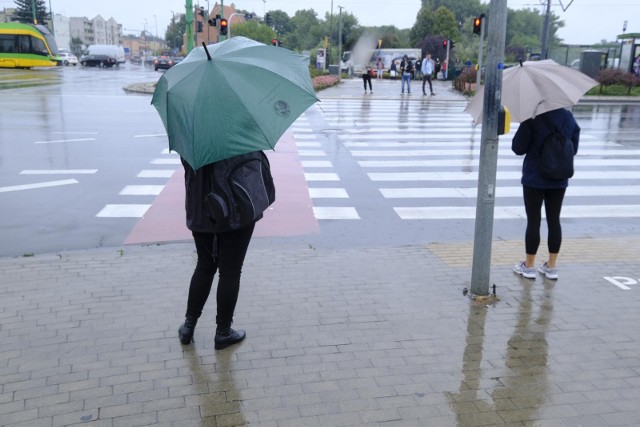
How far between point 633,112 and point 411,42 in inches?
2674

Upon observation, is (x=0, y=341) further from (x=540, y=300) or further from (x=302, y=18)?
(x=302, y=18)

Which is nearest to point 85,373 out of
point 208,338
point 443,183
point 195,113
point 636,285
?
point 208,338

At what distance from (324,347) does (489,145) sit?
2.18m

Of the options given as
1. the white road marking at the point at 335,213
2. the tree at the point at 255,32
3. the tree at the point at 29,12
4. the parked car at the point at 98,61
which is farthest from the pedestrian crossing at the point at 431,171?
A: the tree at the point at 29,12

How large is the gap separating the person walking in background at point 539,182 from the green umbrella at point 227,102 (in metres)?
2.34

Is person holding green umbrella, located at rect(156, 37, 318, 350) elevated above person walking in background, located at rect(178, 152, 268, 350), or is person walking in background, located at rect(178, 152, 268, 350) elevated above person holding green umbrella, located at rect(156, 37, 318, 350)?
person holding green umbrella, located at rect(156, 37, 318, 350)

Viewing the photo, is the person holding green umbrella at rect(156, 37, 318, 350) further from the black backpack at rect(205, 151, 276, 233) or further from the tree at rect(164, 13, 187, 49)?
the tree at rect(164, 13, 187, 49)

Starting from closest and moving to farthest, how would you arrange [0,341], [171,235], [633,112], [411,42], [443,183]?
[0,341]
[171,235]
[443,183]
[633,112]
[411,42]

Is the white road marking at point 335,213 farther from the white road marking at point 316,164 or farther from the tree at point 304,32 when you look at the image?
the tree at point 304,32

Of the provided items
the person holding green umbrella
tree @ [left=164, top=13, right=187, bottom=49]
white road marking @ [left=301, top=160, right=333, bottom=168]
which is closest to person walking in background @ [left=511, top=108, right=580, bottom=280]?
the person holding green umbrella

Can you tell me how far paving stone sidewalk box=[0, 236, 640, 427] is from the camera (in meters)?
3.64

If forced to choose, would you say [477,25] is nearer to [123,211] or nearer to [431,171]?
[431,171]

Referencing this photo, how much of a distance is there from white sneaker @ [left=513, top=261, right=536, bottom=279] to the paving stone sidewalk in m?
0.06

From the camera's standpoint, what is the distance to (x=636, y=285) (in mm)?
5762
